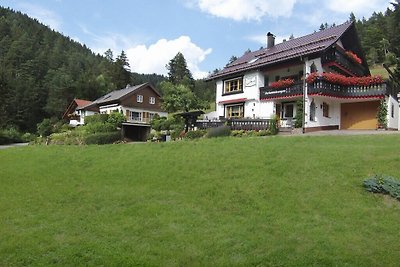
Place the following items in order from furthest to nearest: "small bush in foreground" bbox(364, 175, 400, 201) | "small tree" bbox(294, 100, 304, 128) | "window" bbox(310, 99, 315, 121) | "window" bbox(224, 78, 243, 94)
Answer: "window" bbox(224, 78, 243, 94)
"window" bbox(310, 99, 315, 121)
"small tree" bbox(294, 100, 304, 128)
"small bush in foreground" bbox(364, 175, 400, 201)

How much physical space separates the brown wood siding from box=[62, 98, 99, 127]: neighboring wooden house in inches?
293

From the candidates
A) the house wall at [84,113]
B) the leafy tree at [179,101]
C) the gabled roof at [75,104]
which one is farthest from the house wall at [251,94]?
the gabled roof at [75,104]

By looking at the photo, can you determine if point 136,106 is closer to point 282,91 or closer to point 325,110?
point 282,91

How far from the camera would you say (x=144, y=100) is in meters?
56.1

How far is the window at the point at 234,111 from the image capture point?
114 ft

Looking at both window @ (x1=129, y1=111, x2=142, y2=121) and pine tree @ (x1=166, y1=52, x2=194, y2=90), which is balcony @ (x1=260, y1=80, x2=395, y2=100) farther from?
pine tree @ (x1=166, y1=52, x2=194, y2=90)

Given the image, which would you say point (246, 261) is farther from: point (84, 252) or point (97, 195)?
point (97, 195)

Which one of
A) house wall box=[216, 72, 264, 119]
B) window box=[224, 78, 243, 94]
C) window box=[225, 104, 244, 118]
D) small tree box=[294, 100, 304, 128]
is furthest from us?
window box=[224, 78, 243, 94]

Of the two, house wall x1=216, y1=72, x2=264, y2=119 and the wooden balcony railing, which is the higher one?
house wall x1=216, y1=72, x2=264, y2=119

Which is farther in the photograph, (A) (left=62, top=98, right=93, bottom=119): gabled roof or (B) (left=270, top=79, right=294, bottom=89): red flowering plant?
(A) (left=62, top=98, right=93, bottom=119): gabled roof

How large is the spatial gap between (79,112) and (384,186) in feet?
181

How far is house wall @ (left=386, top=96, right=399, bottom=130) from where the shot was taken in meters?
28.9

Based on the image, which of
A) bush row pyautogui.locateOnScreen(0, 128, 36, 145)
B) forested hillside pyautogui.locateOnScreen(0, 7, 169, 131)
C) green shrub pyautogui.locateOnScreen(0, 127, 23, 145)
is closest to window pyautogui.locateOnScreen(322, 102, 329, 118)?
bush row pyautogui.locateOnScreen(0, 128, 36, 145)

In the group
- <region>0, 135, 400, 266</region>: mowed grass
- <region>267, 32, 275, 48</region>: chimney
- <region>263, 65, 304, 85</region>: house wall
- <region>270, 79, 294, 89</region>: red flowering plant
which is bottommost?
<region>0, 135, 400, 266</region>: mowed grass
